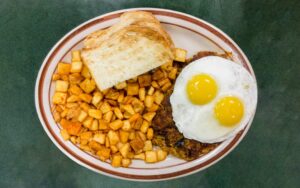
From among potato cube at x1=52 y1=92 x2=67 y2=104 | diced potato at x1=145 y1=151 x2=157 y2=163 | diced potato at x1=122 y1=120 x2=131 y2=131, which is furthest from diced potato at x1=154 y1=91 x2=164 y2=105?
potato cube at x1=52 y1=92 x2=67 y2=104

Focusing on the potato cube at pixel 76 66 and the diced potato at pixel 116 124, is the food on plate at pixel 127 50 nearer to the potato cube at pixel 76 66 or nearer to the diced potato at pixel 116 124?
the potato cube at pixel 76 66

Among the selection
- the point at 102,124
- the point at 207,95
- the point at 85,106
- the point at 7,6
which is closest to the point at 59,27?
the point at 7,6

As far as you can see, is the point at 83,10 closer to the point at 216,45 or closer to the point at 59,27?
the point at 59,27

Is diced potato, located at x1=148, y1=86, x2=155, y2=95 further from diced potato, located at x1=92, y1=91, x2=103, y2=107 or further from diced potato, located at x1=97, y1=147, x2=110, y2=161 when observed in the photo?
diced potato, located at x1=97, y1=147, x2=110, y2=161

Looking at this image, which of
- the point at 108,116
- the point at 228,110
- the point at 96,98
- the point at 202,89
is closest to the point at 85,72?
the point at 96,98

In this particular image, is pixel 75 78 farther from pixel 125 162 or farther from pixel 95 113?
pixel 125 162
